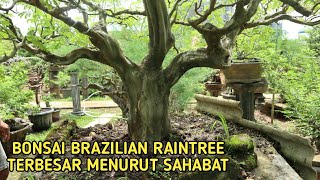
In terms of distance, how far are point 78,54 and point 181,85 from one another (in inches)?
113

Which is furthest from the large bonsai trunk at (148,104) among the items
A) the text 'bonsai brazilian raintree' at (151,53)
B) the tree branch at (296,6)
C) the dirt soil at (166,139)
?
the tree branch at (296,6)

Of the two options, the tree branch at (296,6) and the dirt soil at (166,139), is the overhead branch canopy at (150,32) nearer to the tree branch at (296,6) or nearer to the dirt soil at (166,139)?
the tree branch at (296,6)

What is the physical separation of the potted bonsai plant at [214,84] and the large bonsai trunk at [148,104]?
152 inches

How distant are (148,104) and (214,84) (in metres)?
4.10

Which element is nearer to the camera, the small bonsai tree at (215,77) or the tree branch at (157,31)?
the tree branch at (157,31)

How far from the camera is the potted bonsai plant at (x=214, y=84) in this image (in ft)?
22.6

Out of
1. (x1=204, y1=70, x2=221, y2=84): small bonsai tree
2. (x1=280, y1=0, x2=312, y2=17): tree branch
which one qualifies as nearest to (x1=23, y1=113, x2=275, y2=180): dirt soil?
(x1=280, y1=0, x2=312, y2=17): tree branch

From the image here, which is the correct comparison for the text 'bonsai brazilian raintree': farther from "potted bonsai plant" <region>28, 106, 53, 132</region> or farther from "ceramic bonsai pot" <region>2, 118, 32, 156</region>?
"potted bonsai plant" <region>28, 106, 53, 132</region>

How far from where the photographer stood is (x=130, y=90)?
3.24 meters

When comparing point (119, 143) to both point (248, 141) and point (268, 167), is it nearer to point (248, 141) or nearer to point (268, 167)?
point (248, 141)

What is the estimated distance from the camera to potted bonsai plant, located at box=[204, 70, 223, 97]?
6879 millimetres

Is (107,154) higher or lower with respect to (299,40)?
lower

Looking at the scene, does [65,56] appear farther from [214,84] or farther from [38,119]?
[214,84]

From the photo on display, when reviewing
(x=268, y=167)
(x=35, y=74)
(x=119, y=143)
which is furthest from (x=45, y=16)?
(x=35, y=74)
